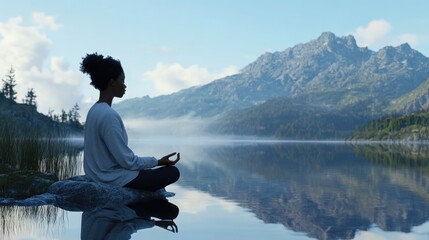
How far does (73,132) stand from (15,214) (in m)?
134

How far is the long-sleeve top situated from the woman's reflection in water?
780mm

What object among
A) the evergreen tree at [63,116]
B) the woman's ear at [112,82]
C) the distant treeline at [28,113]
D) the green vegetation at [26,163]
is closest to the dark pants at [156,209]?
the woman's ear at [112,82]

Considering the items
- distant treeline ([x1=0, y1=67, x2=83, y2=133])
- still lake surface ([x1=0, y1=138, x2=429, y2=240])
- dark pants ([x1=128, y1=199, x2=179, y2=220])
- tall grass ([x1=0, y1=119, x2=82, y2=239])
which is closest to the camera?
still lake surface ([x1=0, y1=138, x2=429, y2=240])

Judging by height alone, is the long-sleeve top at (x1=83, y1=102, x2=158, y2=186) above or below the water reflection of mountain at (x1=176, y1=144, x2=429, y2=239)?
above

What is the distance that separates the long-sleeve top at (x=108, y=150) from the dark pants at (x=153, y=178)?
0.32 meters

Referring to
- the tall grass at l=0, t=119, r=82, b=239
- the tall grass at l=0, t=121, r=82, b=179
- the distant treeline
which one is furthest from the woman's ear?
the distant treeline

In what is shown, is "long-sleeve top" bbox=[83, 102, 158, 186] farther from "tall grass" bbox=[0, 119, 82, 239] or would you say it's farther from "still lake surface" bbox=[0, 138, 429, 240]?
"tall grass" bbox=[0, 119, 82, 239]

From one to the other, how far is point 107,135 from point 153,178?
201 centimetres

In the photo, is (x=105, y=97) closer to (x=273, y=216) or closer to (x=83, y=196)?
(x=83, y=196)

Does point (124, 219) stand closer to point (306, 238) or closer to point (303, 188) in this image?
point (306, 238)

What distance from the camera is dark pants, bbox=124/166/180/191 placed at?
11.3 metres

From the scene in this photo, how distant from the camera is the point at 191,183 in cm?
1847

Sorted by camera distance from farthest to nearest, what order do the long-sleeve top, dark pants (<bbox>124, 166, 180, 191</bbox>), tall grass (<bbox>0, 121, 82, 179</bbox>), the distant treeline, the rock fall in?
the distant treeline < tall grass (<bbox>0, 121, 82, 179</bbox>) < dark pants (<bbox>124, 166, 180, 191</bbox>) < the rock < the long-sleeve top

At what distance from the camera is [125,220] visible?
859 centimetres
